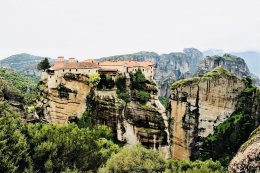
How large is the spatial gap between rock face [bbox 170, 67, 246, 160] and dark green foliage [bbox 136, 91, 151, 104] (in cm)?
781

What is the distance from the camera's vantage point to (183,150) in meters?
80.4

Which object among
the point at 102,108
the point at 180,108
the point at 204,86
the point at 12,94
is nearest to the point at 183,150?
the point at 180,108

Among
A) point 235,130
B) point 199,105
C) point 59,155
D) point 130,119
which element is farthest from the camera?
point 199,105

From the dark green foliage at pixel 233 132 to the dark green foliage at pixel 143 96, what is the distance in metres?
14.9

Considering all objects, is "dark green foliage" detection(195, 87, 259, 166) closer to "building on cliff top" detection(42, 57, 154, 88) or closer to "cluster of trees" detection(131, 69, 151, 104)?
"cluster of trees" detection(131, 69, 151, 104)

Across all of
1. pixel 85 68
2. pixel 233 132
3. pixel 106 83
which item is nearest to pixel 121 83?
pixel 106 83

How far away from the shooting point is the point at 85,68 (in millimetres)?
73000

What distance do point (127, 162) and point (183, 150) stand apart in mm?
43054

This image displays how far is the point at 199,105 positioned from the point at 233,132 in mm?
8564

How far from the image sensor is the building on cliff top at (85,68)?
7256cm

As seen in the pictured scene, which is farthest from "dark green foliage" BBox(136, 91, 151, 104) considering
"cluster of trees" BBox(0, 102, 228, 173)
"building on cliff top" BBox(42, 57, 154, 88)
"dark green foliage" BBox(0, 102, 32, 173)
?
"dark green foliage" BBox(0, 102, 32, 173)

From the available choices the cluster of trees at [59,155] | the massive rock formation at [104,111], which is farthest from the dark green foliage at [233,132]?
the cluster of trees at [59,155]

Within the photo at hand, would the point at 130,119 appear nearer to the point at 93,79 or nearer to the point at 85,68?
the point at 93,79

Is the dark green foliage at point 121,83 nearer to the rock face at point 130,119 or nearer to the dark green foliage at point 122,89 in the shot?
the dark green foliage at point 122,89
